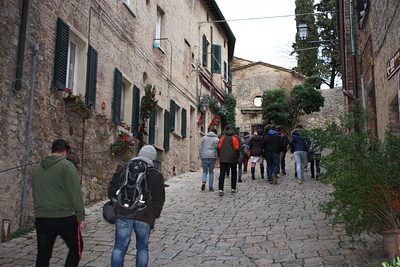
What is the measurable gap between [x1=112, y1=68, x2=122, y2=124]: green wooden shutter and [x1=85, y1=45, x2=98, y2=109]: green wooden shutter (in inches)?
45.2

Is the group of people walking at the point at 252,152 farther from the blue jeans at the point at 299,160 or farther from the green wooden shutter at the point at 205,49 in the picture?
the green wooden shutter at the point at 205,49

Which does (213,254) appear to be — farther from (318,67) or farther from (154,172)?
(318,67)

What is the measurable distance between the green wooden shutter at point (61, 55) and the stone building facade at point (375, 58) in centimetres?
542

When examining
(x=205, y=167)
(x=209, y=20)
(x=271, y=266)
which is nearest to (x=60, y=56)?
(x=205, y=167)

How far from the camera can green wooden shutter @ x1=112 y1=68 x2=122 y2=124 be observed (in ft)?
38.4

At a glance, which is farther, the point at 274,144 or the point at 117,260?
the point at 274,144

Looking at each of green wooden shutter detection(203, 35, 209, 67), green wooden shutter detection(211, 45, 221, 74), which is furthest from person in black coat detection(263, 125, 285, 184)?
green wooden shutter detection(211, 45, 221, 74)

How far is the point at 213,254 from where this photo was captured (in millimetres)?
6562

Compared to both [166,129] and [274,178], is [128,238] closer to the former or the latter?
[274,178]

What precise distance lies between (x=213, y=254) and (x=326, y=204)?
5.62 feet

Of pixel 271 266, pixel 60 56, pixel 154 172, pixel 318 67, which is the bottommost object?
pixel 271 266

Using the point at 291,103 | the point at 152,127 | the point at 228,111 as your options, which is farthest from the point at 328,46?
the point at 152,127

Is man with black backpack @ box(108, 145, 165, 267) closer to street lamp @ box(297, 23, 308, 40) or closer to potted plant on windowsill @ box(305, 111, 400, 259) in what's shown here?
potted plant on windowsill @ box(305, 111, 400, 259)

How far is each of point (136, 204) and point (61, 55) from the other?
524 centimetres
